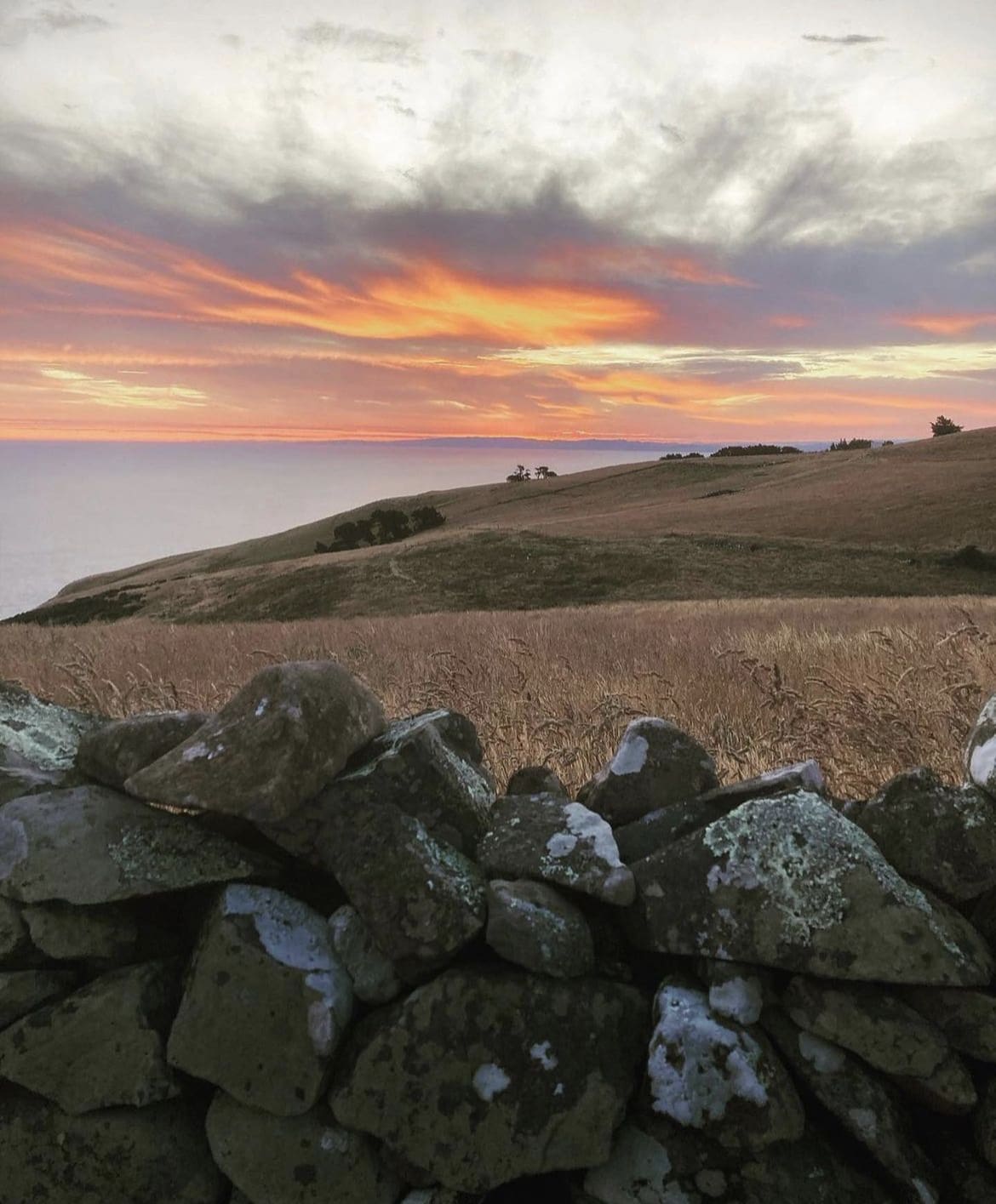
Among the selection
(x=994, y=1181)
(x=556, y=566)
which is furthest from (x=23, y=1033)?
(x=556, y=566)

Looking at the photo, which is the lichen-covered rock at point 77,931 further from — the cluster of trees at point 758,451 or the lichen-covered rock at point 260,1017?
the cluster of trees at point 758,451

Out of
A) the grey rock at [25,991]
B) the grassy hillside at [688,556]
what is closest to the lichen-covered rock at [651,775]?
the grey rock at [25,991]

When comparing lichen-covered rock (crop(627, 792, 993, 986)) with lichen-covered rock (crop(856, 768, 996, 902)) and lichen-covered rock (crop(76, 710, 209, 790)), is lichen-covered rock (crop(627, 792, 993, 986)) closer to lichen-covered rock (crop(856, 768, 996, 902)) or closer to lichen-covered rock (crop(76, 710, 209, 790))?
lichen-covered rock (crop(856, 768, 996, 902))

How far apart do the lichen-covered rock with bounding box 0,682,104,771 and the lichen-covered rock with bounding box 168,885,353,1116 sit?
1099mm

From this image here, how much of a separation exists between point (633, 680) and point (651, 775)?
464 centimetres

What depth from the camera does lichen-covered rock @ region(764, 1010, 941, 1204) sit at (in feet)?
6.98

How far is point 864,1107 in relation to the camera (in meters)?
2.15

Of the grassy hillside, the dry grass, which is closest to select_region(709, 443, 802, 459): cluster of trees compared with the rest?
the grassy hillside

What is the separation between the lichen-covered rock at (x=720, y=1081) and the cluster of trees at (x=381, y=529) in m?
69.1

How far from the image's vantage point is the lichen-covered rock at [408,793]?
2.57 metres

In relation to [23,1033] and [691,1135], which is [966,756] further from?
[23,1033]

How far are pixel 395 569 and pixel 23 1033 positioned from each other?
42080 millimetres

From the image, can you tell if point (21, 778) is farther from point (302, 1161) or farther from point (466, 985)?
point (466, 985)

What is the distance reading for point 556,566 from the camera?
41500 mm
